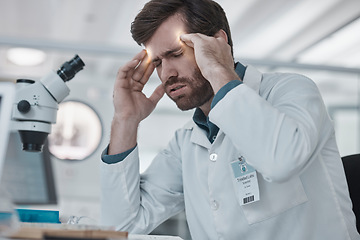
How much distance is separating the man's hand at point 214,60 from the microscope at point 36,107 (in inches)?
16.7

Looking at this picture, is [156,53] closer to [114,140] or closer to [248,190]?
[114,140]

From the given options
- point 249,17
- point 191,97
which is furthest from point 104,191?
point 249,17

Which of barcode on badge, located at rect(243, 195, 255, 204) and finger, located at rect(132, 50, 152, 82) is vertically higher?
finger, located at rect(132, 50, 152, 82)

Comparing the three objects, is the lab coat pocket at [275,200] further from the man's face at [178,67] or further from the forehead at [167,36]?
the forehead at [167,36]

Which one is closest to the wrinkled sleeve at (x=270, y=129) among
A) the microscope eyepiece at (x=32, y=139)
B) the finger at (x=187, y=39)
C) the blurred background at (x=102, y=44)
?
the finger at (x=187, y=39)

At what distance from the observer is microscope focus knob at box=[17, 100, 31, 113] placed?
1.12 meters

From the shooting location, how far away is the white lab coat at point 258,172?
3.15 ft

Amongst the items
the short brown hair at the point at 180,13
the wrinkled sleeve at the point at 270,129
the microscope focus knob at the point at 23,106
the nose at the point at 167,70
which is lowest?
the wrinkled sleeve at the point at 270,129

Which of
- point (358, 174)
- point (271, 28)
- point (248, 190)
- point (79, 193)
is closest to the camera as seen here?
point (248, 190)

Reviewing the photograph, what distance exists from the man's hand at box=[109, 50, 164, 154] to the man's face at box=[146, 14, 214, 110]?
123 mm

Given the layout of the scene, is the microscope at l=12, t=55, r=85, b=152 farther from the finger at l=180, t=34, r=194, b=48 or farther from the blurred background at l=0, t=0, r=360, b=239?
the blurred background at l=0, t=0, r=360, b=239

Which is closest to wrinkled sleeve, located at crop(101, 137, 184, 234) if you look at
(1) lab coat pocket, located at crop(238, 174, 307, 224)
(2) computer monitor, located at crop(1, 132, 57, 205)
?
(1) lab coat pocket, located at crop(238, 174, 307, 224)

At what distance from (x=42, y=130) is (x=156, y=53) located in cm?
46

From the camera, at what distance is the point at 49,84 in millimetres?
1186
